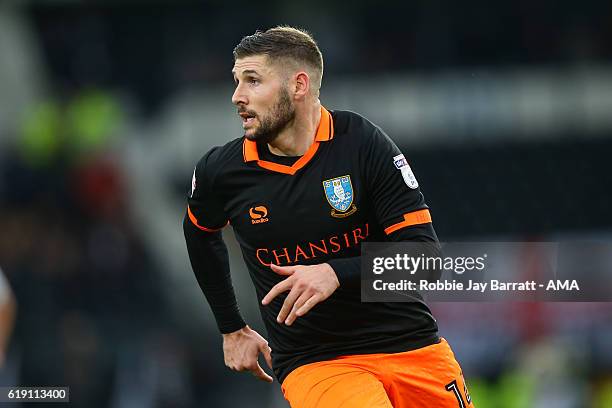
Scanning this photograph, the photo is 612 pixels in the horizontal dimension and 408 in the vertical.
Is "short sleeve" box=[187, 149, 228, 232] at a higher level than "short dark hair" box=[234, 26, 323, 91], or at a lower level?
lower

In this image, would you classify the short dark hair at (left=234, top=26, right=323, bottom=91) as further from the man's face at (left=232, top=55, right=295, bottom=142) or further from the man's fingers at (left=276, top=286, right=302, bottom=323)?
the man's fingers at (left=276, top=286, right=302, bottom=323)

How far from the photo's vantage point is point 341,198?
5.02 meters

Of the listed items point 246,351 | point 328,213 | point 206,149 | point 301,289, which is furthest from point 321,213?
point 206,149

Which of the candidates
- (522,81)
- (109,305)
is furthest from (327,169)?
(522,81)

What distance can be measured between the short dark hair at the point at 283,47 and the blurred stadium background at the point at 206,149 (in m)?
6.96

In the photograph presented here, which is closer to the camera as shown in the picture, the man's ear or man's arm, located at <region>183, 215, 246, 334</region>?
the man's ear

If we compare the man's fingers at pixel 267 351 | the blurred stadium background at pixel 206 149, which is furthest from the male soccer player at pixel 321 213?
the blurred stadium background at pixel 206 149

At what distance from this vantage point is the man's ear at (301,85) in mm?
5156

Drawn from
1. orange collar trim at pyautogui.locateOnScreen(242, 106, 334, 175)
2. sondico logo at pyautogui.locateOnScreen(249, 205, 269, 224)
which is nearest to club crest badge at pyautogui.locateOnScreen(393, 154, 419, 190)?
orange collar trim at pyautogui.locateOnScreen(242, 106, 334, 175)

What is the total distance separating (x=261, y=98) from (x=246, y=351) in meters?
1.30

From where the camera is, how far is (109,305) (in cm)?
1348

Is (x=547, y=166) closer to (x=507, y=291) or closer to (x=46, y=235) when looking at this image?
(x=507, y=291)

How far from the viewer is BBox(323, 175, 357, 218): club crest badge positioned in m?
5.02

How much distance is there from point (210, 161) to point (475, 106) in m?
10.8
